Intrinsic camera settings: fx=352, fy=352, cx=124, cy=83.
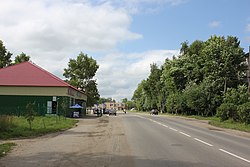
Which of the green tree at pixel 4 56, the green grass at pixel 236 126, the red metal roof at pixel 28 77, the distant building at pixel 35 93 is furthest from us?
the green tree at pixel 4 56

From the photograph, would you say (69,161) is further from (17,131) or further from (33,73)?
(33,73)

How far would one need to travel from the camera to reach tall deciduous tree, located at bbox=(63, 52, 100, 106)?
7800cm

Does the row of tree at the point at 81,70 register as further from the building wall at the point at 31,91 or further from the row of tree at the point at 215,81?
the building wall at the point at 31,91

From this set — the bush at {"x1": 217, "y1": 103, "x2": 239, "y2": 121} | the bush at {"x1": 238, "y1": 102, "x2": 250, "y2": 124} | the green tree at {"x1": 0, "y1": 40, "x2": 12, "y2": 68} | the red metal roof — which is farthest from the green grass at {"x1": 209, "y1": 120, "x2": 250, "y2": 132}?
the green tree at {"x1": 0, "y1": 40, "x2": 12, "y2": 68}

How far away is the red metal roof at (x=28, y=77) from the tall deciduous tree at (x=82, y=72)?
2436 cm

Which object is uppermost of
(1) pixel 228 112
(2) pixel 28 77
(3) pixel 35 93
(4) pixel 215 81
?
(4) pixel 215 81

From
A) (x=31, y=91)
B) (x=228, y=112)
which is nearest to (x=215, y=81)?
(x=228, y=112)

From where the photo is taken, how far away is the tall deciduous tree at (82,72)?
256ft

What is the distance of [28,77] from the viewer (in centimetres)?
5150

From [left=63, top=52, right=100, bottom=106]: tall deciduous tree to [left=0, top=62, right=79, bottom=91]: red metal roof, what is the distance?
959 inches

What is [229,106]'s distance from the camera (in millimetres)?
41688

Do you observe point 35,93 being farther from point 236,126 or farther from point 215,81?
point 215,81

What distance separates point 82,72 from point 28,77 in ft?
89.0

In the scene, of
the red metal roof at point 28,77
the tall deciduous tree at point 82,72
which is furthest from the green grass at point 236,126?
the tall deciduous tree at point 82,72
